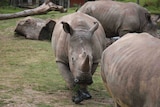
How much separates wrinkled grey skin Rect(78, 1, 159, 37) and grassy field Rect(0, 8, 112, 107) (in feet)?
5.48

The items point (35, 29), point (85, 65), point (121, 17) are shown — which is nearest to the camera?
point (85, 65)

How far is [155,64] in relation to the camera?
10.6 feet

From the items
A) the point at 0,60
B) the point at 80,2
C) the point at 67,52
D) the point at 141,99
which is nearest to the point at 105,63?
the point at 141,99

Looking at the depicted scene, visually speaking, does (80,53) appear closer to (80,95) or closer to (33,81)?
(80,95)

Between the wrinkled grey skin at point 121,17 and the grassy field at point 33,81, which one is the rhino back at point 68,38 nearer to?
the grassy field at point 33,81

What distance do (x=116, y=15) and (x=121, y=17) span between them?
161 millimetres

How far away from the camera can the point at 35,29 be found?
12.9m

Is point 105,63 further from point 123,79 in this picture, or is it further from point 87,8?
point 87,8

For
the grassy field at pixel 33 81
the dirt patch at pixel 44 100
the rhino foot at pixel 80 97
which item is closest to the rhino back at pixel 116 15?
the grassy field at pixel 33 81

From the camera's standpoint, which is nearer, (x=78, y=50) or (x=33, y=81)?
(x=78, y=50)

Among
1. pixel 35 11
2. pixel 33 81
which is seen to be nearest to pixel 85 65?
pixel 33 81

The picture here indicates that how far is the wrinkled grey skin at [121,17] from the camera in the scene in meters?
10.7

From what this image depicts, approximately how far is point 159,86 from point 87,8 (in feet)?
27.2

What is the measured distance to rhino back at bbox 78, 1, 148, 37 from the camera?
10.7 metres
